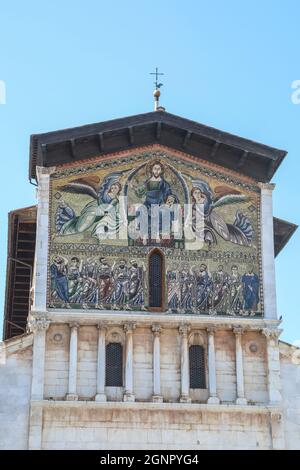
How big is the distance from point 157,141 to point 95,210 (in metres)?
2.39

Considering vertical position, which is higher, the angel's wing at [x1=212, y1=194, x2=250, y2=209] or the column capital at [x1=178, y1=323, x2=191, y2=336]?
the angel's wing at [x1=212, y1=194, x2=250, y2=209]

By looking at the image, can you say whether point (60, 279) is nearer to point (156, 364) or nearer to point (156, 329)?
point (156, 329)

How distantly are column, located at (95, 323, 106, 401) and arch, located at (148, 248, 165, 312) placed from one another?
135 centimetres

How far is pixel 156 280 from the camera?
105 ft

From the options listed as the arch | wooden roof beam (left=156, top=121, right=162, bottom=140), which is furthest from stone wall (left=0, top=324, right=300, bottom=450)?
wooden roof beam (left=156, top=121, right=162, bottom=140)

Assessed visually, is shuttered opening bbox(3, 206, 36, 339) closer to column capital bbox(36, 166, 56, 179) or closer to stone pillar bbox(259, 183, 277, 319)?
column capital bbox(36, 166, 56, 179)

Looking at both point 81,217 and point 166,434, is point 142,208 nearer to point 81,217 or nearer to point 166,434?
point 81,217

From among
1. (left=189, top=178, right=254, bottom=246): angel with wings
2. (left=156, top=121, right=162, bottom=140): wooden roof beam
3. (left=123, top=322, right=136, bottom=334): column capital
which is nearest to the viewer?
(left=123, top=322, right=136, bottom=334): column capital

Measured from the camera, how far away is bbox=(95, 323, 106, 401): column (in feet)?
99.8

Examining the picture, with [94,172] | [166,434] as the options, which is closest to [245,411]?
[166,434]

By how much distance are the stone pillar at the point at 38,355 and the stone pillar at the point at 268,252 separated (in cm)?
525

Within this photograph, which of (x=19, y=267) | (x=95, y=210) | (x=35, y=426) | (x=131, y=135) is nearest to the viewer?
(x=35, y=426)

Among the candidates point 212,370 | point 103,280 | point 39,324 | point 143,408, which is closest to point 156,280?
point 103,280

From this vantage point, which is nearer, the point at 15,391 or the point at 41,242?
the point at 15,391
